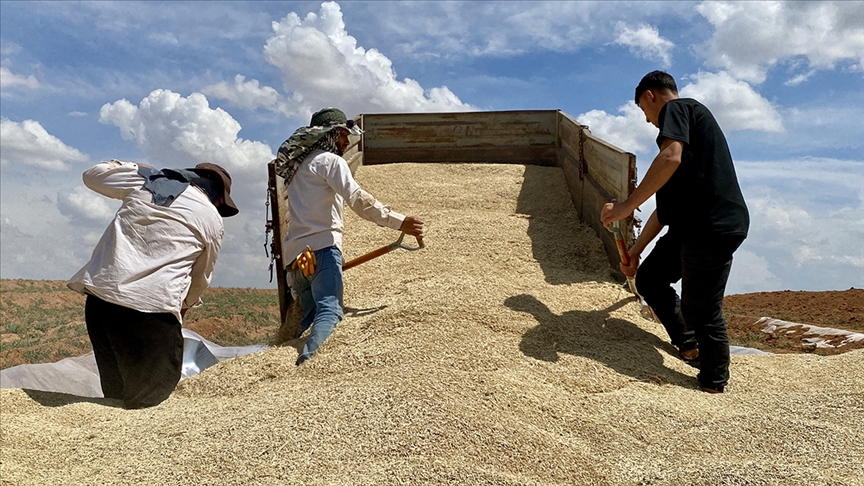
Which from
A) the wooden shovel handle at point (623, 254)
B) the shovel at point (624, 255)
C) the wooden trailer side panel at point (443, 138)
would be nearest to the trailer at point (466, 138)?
the wooden trailer side panel at point (443, 138)

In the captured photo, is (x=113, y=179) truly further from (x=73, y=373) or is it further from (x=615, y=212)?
(x=73, y=373)

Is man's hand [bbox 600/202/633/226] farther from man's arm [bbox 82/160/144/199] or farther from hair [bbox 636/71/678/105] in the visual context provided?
man's arm [bbox 82/160/144/199]

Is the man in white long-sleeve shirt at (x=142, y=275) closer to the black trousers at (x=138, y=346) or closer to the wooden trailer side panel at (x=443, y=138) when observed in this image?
the black trousers at (x=138, y=346)

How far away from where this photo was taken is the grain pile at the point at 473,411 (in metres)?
2.15

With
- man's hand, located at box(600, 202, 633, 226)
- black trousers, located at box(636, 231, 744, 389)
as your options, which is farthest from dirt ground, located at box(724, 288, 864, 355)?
man's hand, located at box(600, 202, 633, 226)

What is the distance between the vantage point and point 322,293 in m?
3.50

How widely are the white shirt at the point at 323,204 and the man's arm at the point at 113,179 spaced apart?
85 centimetres

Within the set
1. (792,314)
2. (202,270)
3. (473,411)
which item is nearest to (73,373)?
(202,270)

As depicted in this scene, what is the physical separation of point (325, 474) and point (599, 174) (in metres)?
3.15

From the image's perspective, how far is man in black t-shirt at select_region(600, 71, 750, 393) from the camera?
288 cm

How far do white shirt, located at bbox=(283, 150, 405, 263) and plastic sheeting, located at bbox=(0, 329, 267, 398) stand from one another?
1720mm

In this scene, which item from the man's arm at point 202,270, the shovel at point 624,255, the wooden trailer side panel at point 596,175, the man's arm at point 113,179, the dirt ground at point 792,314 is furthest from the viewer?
the dirt ground at point 792,314

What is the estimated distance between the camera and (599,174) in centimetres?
454

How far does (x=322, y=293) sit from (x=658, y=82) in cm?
202
